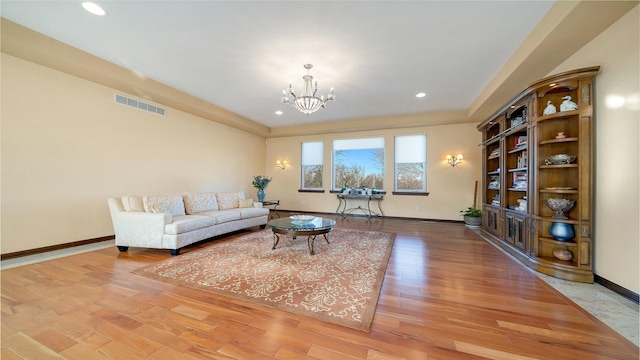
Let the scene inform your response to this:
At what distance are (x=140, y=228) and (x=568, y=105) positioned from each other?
6.29 metres

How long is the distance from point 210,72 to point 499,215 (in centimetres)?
596

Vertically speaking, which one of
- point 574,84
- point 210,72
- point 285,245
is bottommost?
point 285,245

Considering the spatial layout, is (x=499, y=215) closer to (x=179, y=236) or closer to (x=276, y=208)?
(x=179, y=236)

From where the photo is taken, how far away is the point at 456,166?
6.65 metres

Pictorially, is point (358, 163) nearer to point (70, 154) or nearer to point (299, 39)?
point (299, 39)

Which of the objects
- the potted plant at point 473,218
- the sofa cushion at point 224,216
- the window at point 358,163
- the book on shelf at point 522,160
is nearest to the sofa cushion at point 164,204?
the sofa cushion at point 224,216

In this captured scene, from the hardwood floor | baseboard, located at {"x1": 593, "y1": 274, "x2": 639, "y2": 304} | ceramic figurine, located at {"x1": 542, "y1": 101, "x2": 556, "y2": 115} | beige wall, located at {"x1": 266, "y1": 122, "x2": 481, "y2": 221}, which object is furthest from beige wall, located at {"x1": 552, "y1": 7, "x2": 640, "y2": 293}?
beige wall, located at {"x1": 266, "y1": 122, "x2": 481, "y2": 221}

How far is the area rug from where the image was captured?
7.08 ft

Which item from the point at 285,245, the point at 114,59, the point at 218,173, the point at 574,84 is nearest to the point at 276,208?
the point at 218,173

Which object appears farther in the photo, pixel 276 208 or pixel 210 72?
pixel 276 208

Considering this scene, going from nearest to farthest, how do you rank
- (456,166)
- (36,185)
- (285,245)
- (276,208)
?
(36,185) → (285,245) → (456,166) → (276,208)

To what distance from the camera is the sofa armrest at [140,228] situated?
362cm

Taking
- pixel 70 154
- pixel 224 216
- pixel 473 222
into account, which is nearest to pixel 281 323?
pixel 224 216

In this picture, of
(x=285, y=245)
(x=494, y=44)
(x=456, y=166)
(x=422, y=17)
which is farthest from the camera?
(x=456, y=166)
